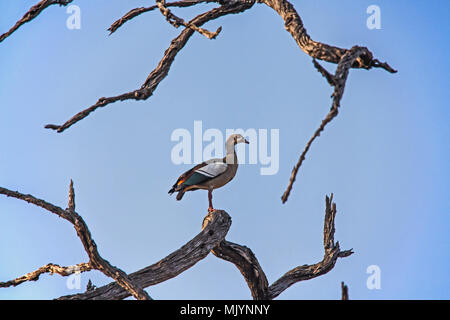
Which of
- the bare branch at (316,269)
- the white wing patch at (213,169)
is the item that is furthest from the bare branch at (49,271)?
the bare branch at (316,269)

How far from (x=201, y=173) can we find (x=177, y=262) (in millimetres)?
1359

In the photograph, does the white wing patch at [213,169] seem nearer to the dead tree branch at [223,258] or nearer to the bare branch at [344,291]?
the dead tree branch at [223,258]

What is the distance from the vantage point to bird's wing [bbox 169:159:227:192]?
27.2 feet

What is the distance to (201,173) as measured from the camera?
830cm

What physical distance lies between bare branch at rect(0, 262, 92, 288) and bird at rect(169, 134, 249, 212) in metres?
1.55

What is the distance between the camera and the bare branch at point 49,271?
296 inches

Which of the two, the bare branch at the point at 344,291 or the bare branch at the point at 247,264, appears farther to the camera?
the bare branch at the point at 247,264

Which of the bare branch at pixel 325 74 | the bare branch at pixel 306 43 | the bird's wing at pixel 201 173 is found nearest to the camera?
the bare branch at pixel 325 74

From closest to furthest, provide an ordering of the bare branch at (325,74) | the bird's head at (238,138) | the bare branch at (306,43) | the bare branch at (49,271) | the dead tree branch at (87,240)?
the bare branch at (325,74) → the bare branch at (306,43) → the dead tree branch at (87,240) → the bare branch at (49,271) → the bird's head at (238,138)

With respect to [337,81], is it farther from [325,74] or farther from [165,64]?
[165,64]

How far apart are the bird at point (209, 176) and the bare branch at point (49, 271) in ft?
5.08

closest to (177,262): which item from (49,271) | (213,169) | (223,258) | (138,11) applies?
(223,258)

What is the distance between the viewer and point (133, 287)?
6738mm
